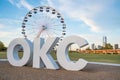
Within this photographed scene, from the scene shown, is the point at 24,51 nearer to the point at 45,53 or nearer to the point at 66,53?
the point at 45,53

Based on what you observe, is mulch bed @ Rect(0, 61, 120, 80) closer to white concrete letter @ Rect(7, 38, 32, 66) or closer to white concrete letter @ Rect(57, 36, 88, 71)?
white concrete letter @ Rect(57, 36, 88, 71)

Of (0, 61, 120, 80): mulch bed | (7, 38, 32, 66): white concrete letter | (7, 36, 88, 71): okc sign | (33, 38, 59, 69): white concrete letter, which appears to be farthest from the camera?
(7, 38, 32, 66): white concrete letter

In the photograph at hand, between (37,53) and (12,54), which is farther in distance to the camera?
(12,54)

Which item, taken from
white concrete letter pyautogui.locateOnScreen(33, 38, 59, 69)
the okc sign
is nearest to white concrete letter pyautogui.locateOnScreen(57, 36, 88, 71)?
the okc sign

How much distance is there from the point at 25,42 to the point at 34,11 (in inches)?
218

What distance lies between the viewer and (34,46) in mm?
12148

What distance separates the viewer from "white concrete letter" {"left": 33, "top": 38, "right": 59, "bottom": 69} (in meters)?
11.4

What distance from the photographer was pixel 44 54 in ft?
37.9

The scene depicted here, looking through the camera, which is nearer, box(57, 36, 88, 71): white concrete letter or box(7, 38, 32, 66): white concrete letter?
box(57, 36, 88, 71): white concrete letter

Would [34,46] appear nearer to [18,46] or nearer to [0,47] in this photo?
[18,46]

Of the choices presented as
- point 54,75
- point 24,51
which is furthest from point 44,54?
point 54,75

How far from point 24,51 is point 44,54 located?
57.0 inches

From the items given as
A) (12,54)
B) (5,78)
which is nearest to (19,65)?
(12,54)

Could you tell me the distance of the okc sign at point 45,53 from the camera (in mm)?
10609
